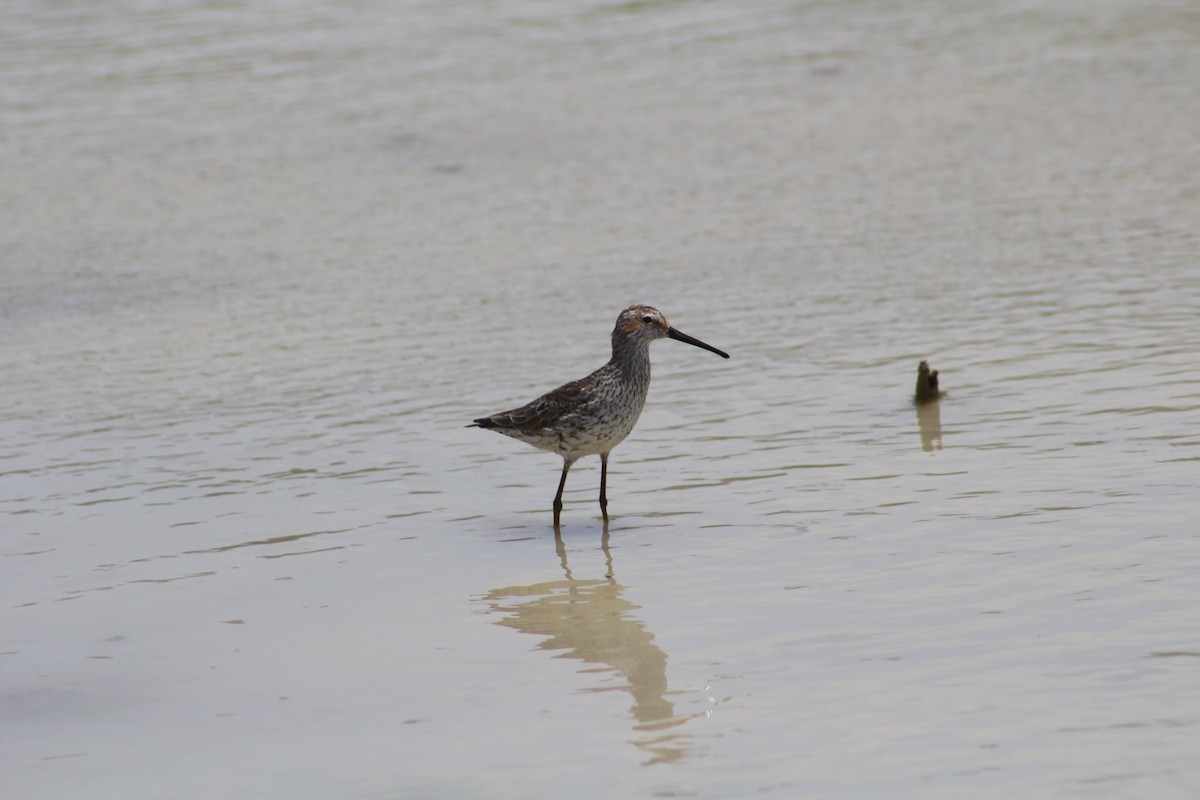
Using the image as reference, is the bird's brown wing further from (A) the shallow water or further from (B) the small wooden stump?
(B) the small wooden stump

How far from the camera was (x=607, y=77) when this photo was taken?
2214 centimetres

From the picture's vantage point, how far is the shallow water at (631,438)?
588 centimetres

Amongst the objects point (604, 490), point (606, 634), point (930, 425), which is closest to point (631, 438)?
point (604, 490)

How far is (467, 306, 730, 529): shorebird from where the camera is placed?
868cm

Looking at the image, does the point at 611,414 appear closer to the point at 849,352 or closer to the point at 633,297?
the point at 849,352

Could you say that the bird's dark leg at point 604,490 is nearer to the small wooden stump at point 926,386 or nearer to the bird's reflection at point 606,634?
the bird's reflection at point 606,634

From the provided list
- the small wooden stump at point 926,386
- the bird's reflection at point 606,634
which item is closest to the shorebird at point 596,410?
the bird's reflection at point 606,634

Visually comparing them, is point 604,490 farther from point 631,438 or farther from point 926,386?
point 926,386

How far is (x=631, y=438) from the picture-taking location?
33.9 ft

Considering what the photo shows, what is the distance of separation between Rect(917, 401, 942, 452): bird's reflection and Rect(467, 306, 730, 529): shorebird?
1.78 meters

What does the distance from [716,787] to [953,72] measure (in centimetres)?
1738

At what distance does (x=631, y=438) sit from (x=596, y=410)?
1.70m

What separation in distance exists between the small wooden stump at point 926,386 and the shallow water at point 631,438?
0.57 feet

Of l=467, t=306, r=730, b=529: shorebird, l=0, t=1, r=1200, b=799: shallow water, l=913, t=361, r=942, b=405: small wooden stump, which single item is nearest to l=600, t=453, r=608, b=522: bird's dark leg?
l=467, t=306, r=730, b=529: shorebird
